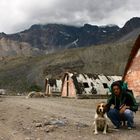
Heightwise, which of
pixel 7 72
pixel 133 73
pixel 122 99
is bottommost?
pixel 122 99

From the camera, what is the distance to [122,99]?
1281 cm

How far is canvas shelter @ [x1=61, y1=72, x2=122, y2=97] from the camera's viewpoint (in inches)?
1782

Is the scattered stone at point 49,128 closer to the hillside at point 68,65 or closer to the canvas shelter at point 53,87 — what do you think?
the canvas shelter at point 53,87

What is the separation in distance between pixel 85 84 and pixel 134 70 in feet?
67.4

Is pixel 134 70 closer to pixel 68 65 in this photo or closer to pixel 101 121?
pixel 101 121

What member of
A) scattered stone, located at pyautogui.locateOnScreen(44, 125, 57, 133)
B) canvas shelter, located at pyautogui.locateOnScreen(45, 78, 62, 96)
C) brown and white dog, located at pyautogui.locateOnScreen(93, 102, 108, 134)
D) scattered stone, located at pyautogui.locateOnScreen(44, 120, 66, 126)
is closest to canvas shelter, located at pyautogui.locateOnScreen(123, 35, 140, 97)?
scattered stone, located at pyautogui.locateOnScreen(44, 120, 66, 126)

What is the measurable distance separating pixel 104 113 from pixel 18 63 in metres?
149

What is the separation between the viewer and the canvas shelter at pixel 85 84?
148ft

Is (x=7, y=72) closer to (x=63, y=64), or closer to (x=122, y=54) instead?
(x=63, y=64)

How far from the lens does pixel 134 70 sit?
83.8 feet

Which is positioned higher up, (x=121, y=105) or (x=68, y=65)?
(x=68, y=65)

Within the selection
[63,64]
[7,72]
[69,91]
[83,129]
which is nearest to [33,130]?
[83,129]

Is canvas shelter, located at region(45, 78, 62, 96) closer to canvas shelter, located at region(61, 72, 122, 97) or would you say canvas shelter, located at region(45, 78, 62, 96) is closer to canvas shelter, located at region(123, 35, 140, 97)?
canvas shelter, located at region(61, 72, 122, 97)

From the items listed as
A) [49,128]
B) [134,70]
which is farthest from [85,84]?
[49,128]
